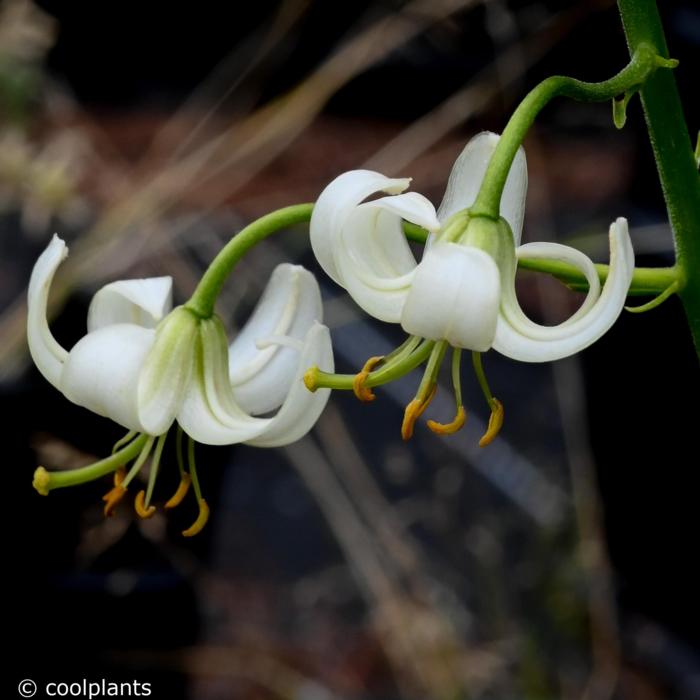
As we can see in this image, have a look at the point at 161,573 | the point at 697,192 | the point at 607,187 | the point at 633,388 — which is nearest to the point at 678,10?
the point at 633,388

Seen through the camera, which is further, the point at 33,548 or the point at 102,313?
the point at 33,548

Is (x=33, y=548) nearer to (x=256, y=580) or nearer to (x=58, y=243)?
(x=256, y=580)

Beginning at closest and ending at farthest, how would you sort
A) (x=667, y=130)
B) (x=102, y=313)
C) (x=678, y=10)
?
(x=667, y=130) < (x=102, y=313) < (x=678, y=10)

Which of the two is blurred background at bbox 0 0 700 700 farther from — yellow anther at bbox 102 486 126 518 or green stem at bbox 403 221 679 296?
green stem at bbox 403 221 679 296

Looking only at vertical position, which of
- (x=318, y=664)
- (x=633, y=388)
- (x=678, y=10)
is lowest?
(x=318, y=664)

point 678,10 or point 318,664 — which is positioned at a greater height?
point 678,10

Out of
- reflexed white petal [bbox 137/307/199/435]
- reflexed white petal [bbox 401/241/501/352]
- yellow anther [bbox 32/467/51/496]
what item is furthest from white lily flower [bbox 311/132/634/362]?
yellow anther [bbox 32/467/51/496]

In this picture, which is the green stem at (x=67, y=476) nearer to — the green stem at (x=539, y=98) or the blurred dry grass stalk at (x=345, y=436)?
the green stem at (x=539, y=98)

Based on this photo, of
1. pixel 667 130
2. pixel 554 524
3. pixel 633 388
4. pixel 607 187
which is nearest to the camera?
pixel 667 130
